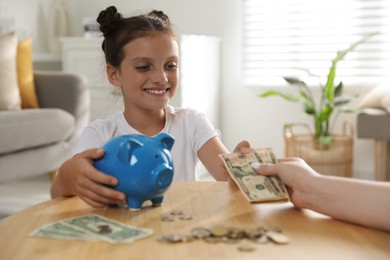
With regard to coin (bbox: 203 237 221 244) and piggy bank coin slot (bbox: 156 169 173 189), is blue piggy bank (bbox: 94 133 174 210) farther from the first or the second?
Answer: coin (bbox: 203 237 221 244)

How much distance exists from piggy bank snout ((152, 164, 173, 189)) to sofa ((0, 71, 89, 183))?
2.10m

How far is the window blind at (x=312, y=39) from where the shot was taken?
4066 millimetres

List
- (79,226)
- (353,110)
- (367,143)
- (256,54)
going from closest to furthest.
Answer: (79,226), (353,110), (367,143), (256,54)

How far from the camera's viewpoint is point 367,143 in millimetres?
4105

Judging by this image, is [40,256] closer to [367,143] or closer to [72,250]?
[72,250]

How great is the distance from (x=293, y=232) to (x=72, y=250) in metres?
0.33

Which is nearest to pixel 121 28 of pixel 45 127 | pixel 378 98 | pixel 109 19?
pixel 109 19

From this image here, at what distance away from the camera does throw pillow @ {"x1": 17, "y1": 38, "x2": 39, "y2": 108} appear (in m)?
3.57

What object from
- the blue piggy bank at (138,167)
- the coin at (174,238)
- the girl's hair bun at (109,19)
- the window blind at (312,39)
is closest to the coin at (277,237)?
the coin at (174,238)

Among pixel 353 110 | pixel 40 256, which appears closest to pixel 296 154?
pixel 353 110

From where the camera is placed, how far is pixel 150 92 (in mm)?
1552

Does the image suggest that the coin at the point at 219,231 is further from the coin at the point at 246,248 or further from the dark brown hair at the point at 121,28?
the dark brown hair at the point at 121,28

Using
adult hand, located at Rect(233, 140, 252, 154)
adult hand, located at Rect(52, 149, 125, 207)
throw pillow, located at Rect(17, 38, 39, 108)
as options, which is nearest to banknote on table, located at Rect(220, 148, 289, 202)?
adult hand, located at Rect(233, 140, 252, 154)

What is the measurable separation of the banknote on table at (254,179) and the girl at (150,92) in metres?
0.17
